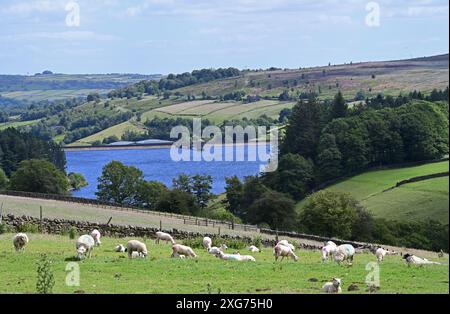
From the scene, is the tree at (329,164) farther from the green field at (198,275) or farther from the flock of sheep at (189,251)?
the green field at (198,275)

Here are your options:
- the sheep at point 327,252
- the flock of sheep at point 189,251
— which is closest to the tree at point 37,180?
the flock of sheep at point 189,251

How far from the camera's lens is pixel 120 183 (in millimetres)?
94562

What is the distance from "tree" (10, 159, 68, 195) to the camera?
84750 millimetres

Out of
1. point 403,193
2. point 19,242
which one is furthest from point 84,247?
point 403,193

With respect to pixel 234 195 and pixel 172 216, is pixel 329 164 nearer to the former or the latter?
pixel 234 195

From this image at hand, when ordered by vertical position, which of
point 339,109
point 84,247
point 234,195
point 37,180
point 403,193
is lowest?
point 234,195

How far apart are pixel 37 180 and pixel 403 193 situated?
35.9 metres

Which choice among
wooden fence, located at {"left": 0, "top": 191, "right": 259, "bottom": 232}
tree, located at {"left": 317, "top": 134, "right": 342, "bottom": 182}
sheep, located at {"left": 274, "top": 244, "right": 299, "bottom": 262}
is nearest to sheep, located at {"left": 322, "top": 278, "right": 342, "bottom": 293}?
sheep, located at {"left": 274, "top": 244, "right": 299, "bottom": 262}

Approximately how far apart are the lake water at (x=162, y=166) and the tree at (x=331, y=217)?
5244cm

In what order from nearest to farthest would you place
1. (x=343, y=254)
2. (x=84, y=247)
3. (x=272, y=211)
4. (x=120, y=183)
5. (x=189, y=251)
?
1. (x=84, y=247)
2. (x=343, y=254)
3. (x=189, y=251)
4. (x=272, y=211)
5. (x=120, y=183)
